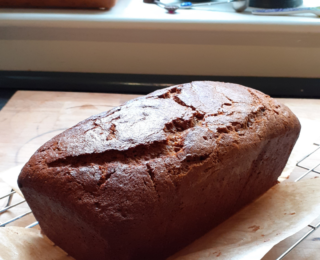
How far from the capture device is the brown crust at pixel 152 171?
2.67ft

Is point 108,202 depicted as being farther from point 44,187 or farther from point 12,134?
point 12,134

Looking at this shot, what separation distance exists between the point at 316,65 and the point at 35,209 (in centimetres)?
191

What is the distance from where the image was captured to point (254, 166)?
1083 millimetres

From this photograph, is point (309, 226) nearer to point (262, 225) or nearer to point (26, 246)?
point (262, 225)

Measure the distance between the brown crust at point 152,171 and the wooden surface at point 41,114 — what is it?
35 centimetres

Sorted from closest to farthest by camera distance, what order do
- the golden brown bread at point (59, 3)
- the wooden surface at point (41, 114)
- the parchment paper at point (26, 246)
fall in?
the parchment paper at point (26, 246), the wooden surface at point (41, 114), the golden brown bread at point (59, 3)

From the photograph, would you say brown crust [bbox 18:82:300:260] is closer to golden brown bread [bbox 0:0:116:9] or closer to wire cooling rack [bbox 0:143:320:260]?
wire cooling rack [bbox 0:143:320:260]

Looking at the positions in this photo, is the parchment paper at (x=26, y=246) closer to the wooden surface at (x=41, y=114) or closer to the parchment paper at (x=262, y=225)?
the wooden surface at (x=41, y=114)

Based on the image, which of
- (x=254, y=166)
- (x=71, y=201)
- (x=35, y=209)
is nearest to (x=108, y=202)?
(x=71, y=201)

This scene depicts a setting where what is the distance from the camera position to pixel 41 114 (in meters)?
1.75

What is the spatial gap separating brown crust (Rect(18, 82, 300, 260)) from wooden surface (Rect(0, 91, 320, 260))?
0.35m

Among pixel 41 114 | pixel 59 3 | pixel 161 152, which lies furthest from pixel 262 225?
pixel 59 3

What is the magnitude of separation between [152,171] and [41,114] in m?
1.11

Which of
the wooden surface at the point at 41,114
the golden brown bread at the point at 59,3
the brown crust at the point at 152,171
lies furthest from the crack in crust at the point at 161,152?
the golden brown bread at the point at 59,3
